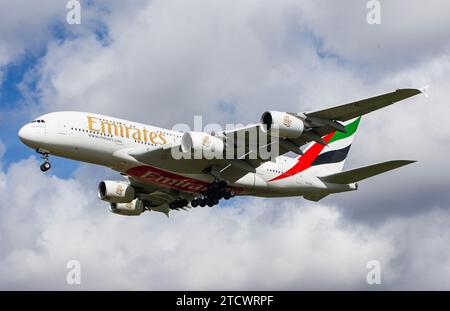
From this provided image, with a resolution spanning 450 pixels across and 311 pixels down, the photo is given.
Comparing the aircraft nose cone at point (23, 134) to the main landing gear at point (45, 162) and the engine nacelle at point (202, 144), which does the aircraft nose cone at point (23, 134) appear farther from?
the engine nacelle at point (202, 144)

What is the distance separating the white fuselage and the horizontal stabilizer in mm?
3369

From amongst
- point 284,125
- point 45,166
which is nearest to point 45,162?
point 45,166

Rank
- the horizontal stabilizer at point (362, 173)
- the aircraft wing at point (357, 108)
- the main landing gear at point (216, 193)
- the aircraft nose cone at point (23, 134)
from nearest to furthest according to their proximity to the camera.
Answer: the aircraft wing at point (357, 108)
the aircraft nose cone at point (23, 134)
the horizontal stabilizer at point (362, 173)
the main landing gear at point (216, 193)

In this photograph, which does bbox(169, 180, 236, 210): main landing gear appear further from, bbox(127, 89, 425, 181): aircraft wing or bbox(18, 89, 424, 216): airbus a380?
bbox(127, 89, 425, 181): aircraft wing

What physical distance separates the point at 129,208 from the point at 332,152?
14980mm

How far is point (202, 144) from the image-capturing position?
42.9 metres

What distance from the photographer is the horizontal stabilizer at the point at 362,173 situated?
4316cm

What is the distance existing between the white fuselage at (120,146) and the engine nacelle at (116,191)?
8.25 feet

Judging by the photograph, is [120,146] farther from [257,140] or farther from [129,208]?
[129,208]

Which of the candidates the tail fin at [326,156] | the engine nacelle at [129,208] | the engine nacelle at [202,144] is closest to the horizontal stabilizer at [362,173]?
the tail fin at [326,156]

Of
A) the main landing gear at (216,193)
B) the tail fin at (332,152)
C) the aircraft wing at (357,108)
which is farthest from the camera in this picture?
the tail fin at (332,152)

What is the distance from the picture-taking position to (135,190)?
168 feet

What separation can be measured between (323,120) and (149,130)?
10822 millimetres

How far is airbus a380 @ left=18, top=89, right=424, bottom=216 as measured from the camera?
135ft
